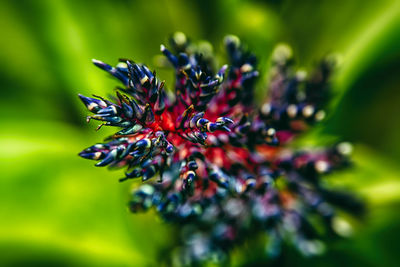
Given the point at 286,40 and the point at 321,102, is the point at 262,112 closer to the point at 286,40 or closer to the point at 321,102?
the point at 321,102

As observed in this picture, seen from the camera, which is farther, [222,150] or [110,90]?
[110,90]

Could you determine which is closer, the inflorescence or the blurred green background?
the inflorescence

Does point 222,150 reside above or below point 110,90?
below

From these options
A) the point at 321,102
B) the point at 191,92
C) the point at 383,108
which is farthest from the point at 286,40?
the point at 191,92

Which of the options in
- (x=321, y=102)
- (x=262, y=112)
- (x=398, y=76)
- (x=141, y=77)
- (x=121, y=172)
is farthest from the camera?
(x=121, y=172)

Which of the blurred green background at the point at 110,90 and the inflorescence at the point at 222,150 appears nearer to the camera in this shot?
the inflorescence at the point at 222,150
